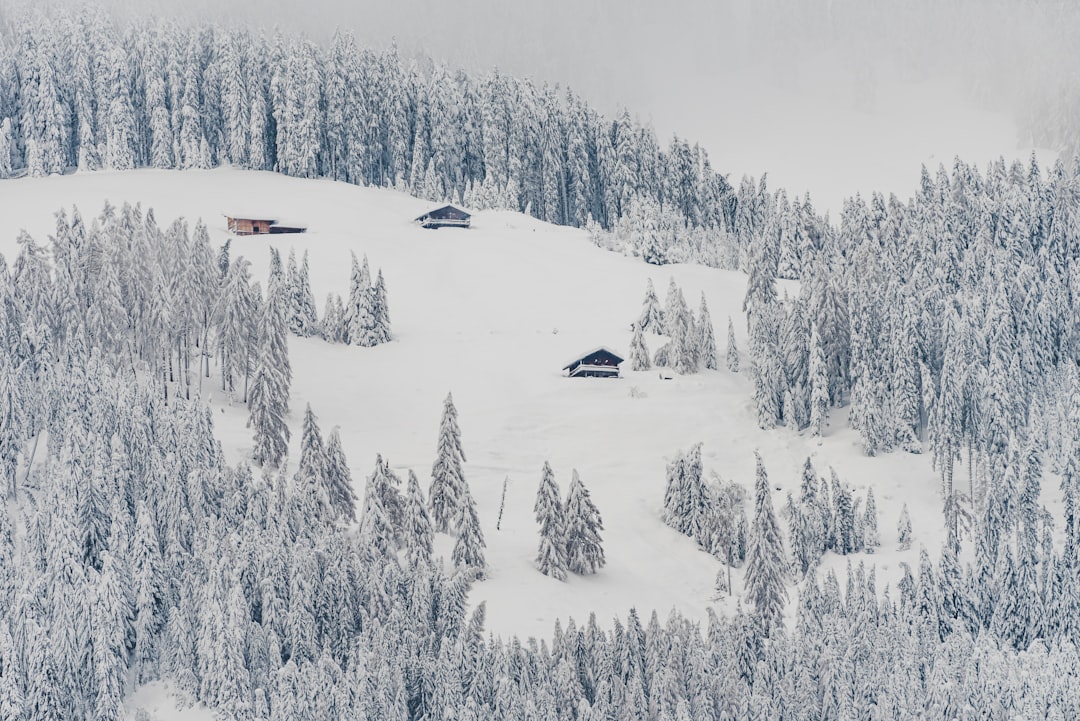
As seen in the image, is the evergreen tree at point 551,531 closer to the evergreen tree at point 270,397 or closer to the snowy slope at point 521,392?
the snowy slope at point 521,392

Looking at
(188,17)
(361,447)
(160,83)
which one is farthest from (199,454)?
(188,17)

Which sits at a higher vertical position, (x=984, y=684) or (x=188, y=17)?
(x=188, y=17)

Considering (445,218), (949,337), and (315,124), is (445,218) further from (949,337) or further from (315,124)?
(949,337)

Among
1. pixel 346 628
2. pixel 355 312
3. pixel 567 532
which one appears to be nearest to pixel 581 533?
pixel 567 532

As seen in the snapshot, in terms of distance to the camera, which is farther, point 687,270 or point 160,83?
point 160,83

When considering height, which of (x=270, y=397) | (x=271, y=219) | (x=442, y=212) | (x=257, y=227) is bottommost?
(x=270, y=397)

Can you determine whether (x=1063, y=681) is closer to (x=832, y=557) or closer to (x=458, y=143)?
(x=832, y=557)

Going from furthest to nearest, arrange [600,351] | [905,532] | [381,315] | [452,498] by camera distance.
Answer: [381,315], [600,351], [905,532], [452,498]
